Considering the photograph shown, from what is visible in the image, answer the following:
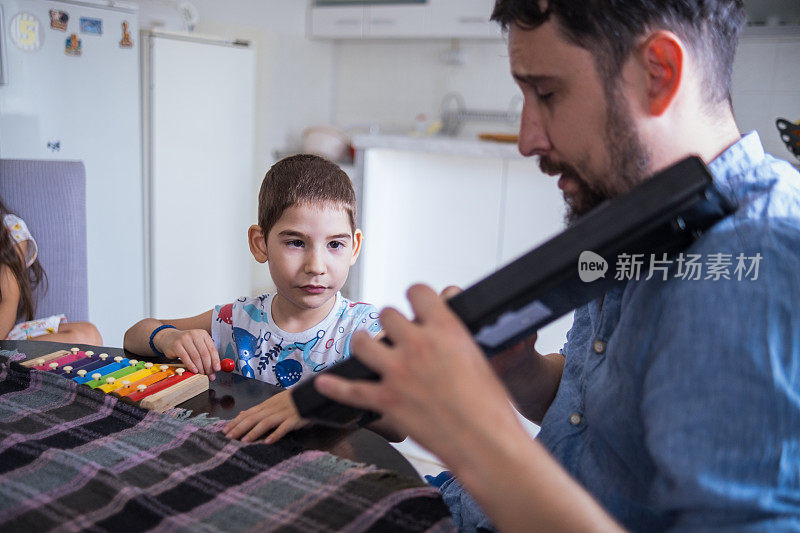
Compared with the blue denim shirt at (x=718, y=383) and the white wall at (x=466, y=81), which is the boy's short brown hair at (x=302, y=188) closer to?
the blue denim shirt at (x=718, y=383)

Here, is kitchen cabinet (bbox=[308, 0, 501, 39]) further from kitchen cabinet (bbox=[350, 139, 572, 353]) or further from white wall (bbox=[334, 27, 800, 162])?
kitchen cabinet (bbox=[350, 139, 572, 353])

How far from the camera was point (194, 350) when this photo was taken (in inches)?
41.1

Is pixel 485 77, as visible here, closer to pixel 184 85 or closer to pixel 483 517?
pixel 184 85

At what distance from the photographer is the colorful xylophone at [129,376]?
880 millimetres

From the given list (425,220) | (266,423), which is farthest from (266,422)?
(425,220)

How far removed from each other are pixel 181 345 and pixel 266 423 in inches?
12.6

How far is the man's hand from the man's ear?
0.94 feet

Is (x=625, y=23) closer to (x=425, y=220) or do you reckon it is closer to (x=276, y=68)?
(x=425, y=220)

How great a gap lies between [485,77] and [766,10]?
1415mm

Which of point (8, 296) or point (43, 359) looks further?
point (8, 296)

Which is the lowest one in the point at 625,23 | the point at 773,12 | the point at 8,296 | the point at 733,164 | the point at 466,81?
the point at 8,296

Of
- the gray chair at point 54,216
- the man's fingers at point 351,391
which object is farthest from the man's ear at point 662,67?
the gray chair at point 54,216

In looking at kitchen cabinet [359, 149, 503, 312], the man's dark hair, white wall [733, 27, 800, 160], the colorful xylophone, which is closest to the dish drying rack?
kitchen cabinet [359, 149, 503, 312]

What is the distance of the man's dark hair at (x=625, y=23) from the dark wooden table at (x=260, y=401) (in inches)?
18.0
